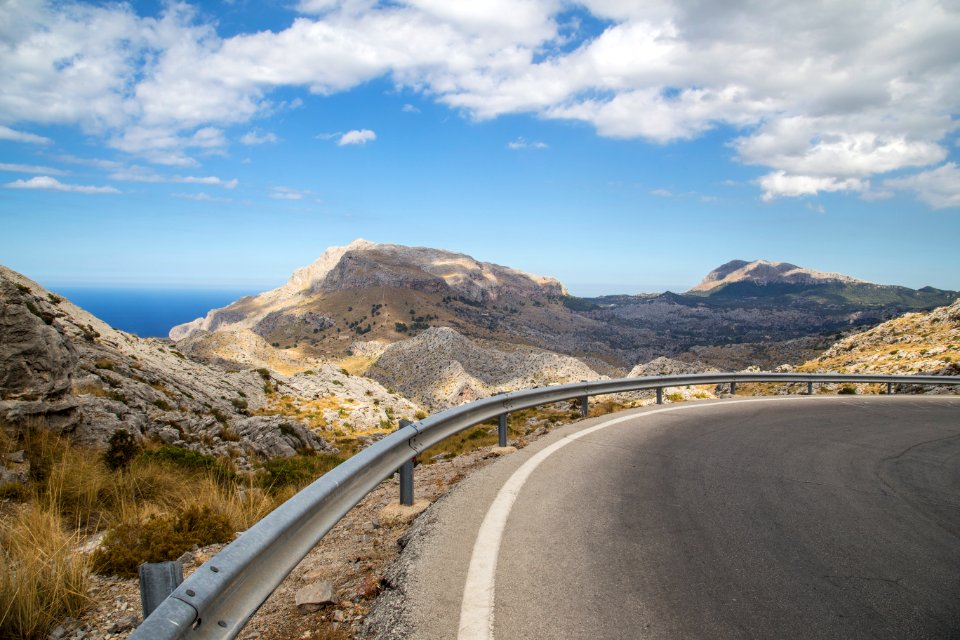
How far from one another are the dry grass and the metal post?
1.50 m

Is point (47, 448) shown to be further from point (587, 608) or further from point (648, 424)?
point (648, 424)

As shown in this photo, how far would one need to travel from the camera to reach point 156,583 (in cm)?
254

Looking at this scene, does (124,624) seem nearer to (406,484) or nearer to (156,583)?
(156,583)

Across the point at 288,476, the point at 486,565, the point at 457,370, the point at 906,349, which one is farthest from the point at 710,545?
the point at 457,370

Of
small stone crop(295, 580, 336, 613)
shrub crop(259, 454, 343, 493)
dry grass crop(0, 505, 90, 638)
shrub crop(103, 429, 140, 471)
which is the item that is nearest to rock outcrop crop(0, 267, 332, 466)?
shrub crop(103, 429, 140, 471)

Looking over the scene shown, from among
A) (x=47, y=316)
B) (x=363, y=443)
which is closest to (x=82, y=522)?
(x=47, y=316)

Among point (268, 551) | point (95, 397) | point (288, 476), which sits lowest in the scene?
point (288, 476)

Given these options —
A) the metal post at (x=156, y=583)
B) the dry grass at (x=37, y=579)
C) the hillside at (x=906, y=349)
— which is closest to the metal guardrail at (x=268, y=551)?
the metal post at (x=156, y=583)

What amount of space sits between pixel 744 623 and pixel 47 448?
940 centimetres

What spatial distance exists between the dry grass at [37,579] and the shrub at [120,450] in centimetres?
406

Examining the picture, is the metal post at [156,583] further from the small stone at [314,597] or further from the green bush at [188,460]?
the green bush at [188,460]

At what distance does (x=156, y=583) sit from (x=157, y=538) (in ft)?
9.63

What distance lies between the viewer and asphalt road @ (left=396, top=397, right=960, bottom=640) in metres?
3.47

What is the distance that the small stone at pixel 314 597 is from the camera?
3822 millimetres
